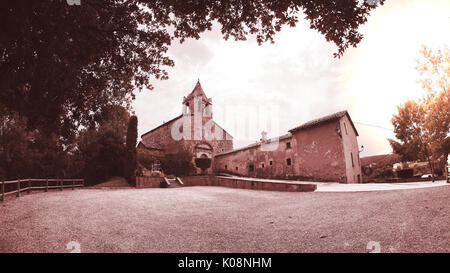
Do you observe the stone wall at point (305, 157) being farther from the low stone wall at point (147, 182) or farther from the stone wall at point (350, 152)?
the low stone wall at point (147, 182)

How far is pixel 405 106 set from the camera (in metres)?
20.8

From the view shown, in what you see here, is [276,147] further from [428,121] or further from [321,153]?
[428,121]

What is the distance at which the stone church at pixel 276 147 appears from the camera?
1552 centimetres

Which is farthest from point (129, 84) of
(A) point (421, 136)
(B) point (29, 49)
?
(A) point (421, 136)

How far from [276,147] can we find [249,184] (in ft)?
22.5

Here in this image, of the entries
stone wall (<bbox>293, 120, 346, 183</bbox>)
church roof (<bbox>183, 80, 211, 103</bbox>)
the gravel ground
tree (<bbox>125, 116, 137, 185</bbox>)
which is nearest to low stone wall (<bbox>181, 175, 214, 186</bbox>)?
tree (<bbox>125, 116, 137, 185</bbox>)

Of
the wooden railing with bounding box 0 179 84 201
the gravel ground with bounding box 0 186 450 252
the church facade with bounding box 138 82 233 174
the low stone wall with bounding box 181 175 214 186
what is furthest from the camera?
the church facade with bounding box 138 82 233 174

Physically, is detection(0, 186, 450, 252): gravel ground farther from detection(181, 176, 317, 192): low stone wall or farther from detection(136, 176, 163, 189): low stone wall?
detection(136, 176, 163, 189): low stone wall

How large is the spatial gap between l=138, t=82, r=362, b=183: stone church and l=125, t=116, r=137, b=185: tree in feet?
15.7

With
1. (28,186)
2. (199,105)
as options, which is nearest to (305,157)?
(28,186)

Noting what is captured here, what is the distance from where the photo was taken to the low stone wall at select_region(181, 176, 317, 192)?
11.4 metres
